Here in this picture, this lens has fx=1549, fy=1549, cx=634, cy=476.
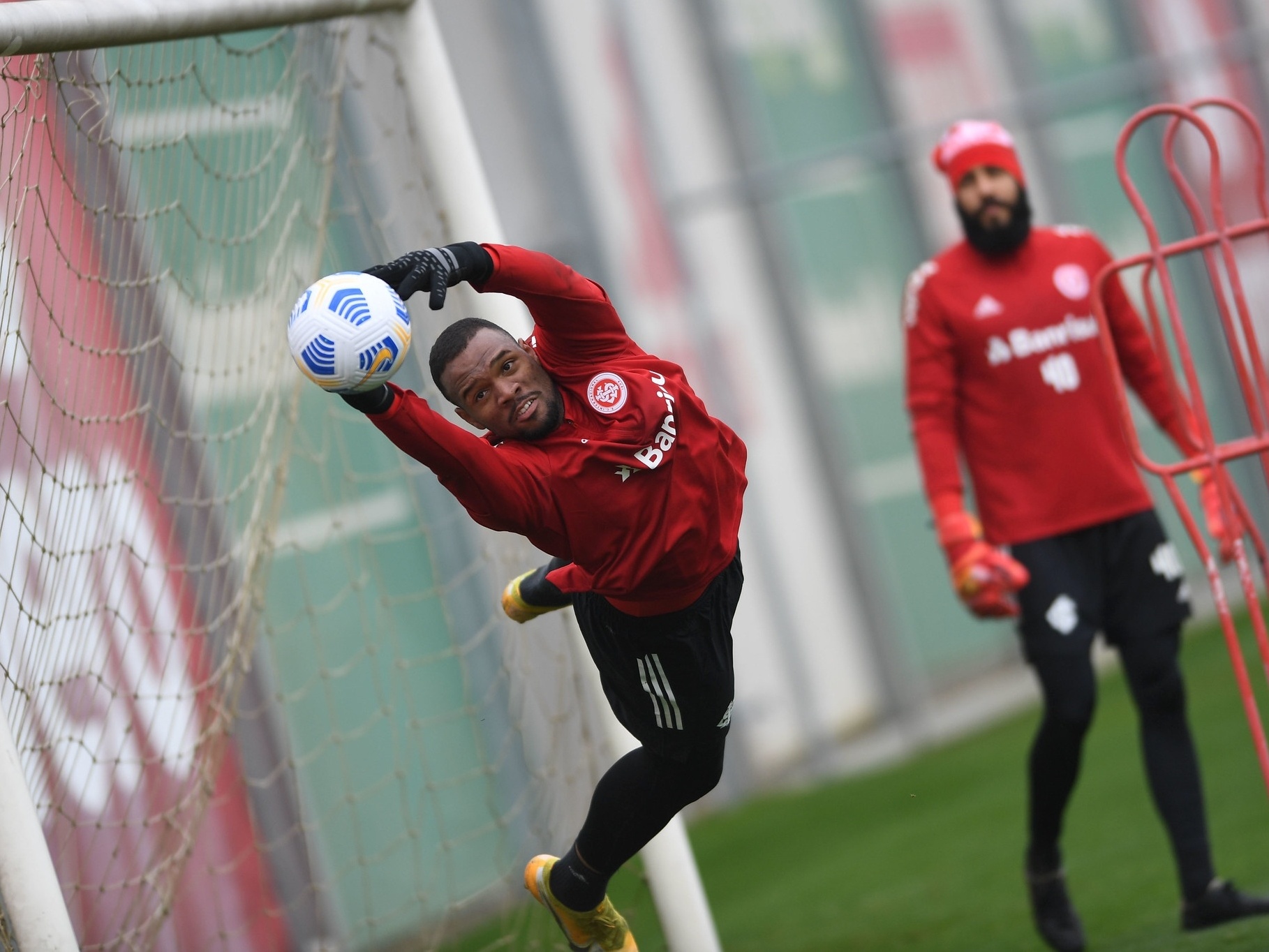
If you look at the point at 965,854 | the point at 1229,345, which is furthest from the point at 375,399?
the point at 965,854

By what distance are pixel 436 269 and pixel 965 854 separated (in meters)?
3.18

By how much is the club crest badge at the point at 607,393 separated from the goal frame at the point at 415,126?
106 cm

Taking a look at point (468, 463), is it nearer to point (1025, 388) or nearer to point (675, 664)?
point (675, 664)

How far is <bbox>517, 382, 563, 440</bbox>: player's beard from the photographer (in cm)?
236

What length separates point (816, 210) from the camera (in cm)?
745

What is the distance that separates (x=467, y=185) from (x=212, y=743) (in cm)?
150

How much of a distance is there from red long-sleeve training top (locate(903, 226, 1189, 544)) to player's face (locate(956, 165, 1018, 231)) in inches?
3.6

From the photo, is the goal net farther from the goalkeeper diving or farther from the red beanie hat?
the red beanie hat

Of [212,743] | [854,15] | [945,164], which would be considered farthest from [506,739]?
[854,15]

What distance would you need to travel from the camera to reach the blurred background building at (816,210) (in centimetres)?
672

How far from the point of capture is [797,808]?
20.0 ft

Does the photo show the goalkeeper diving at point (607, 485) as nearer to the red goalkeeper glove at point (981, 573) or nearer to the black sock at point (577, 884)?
the black sock at point (577, 884)

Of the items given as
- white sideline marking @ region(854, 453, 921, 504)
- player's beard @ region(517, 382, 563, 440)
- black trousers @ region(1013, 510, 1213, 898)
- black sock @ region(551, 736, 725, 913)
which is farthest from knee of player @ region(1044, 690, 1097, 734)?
white sideline marking @ region(854, 453, 921, 504)

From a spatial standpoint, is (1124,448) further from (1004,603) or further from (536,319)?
(536,319)
